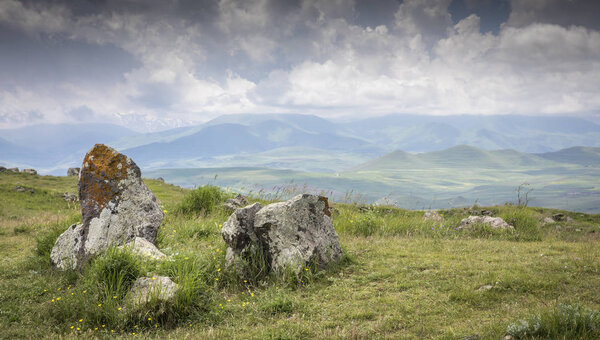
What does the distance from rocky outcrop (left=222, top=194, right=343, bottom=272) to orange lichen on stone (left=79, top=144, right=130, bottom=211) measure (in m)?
4.01

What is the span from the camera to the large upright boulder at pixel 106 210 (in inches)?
390

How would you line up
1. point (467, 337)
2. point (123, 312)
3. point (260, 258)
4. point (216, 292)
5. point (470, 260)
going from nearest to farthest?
point (467, 337) < point (123, 312) < point (216, 292) < point (260, 258) < point (470, 260)

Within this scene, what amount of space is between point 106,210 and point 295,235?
5.73 metres

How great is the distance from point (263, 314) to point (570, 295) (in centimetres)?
612

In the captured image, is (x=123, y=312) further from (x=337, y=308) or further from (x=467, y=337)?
(x=467, y=337)

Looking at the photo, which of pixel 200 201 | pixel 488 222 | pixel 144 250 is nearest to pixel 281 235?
pixel 144 250

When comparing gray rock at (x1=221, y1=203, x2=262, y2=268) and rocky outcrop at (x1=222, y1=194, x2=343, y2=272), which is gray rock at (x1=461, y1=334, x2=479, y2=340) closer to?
rocky outcrop at (x1=222, y1=194, x2=343, y2=272)

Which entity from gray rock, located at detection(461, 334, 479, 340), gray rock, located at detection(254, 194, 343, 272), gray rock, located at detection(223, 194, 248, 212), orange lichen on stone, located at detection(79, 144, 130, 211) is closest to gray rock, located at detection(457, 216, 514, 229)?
gray rock, located at detection(254, 194, 343, 272)

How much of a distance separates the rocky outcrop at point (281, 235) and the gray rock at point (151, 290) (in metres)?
2.15

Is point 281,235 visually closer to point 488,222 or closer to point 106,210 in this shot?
point 106,210

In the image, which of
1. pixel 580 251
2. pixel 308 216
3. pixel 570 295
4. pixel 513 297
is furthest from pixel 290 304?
pixel 580 251

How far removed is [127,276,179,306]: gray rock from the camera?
691cm

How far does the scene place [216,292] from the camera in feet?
26.6

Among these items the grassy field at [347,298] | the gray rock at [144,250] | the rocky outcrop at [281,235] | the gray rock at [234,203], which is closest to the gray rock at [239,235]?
the rocky outcrop at [281,235]
